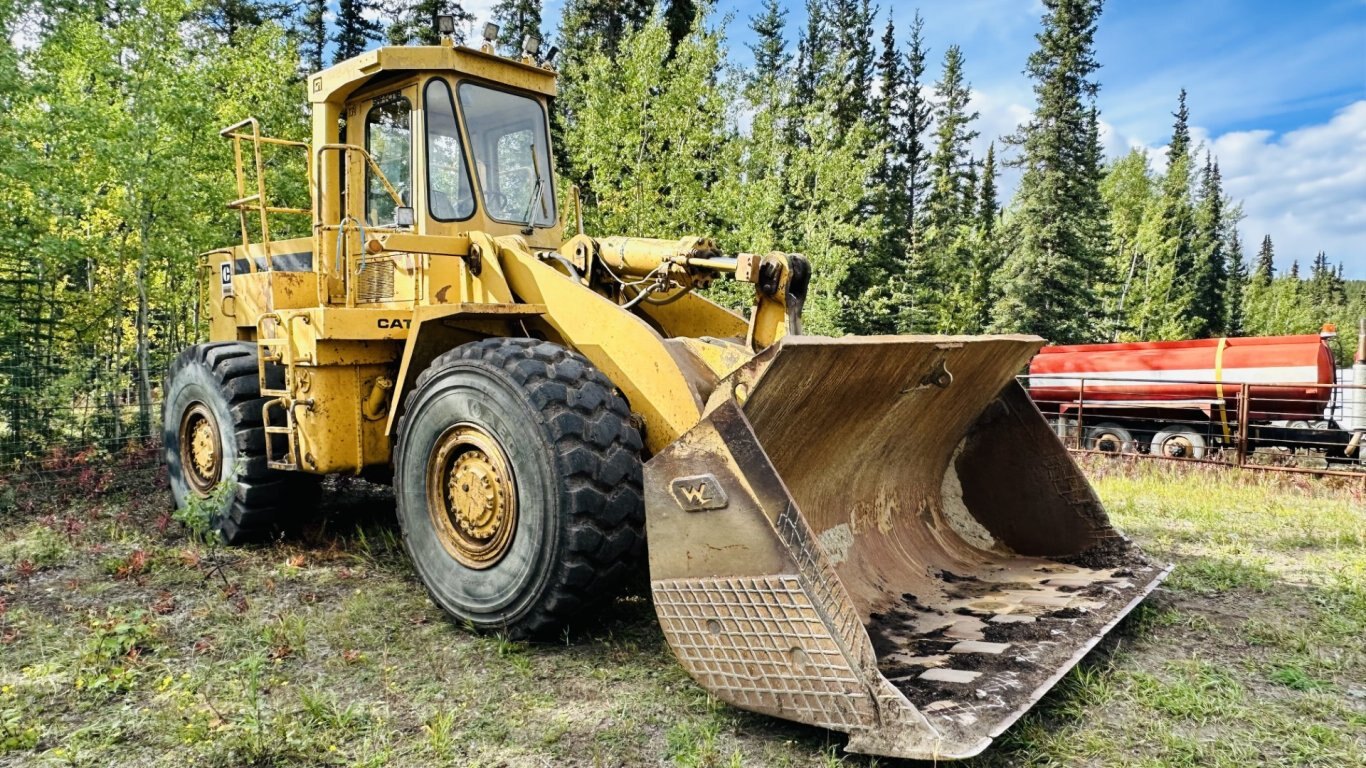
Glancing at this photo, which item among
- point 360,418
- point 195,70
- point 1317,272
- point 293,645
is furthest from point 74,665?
point 1317,272

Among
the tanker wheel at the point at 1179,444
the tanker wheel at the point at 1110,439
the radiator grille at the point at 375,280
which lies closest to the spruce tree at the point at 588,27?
the tanker wheel at the point at 1110,439

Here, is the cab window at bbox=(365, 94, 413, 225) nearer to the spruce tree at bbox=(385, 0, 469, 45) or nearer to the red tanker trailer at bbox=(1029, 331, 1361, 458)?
the red tanker trailer at bbox=(1029, 331, 1361, 458)

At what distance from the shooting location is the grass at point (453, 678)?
10.0 ft

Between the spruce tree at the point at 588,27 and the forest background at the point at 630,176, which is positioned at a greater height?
the spruce tree at the point at 588,27

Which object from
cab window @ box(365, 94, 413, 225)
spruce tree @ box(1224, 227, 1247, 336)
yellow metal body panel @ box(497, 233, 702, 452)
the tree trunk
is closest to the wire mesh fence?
yellow metal body panel @ box(497, 233, 702, 452)

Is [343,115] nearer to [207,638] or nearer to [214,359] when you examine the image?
[214,359]

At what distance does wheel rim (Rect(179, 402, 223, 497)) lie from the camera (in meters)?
6.02

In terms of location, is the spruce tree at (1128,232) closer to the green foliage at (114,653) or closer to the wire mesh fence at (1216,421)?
the wire mesh fence at (1216,421)

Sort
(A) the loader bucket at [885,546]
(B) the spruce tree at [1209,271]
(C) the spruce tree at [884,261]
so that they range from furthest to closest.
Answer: (B) the spruce tree at [1209,271], (C) the spruce tree at [884,261], (A) the loader bucket at [885,546]

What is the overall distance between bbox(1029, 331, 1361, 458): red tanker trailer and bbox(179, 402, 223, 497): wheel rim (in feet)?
38.1

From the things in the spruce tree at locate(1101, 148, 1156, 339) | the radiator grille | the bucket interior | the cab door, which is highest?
the spruce tree at locate(1101, 148, 1156, 339)

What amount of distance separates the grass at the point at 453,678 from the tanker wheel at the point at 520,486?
0.87 ft

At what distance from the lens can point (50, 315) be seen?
9.69m

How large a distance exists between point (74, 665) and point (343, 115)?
3.61 metres
